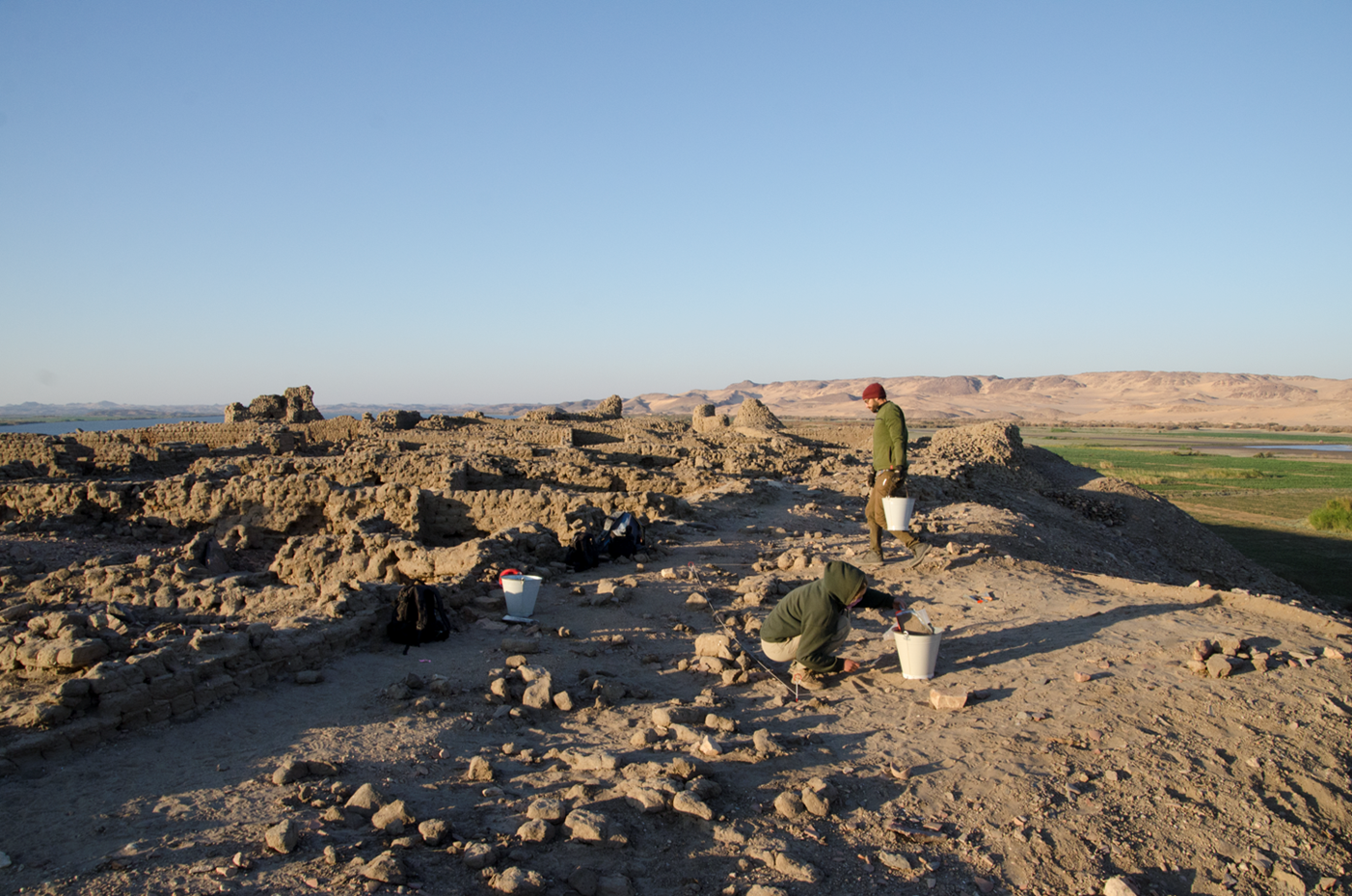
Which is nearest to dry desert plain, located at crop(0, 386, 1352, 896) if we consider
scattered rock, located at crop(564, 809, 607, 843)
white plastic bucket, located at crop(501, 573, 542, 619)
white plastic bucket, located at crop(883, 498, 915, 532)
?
scattered rock, located at crop(564, 809, 607, 843)

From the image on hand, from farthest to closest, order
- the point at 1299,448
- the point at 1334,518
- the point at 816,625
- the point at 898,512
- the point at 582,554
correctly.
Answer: the point at 1299,448 → the point at 1334,518 → the point at 582,554 → the point at 898,512 → the point at 816,625

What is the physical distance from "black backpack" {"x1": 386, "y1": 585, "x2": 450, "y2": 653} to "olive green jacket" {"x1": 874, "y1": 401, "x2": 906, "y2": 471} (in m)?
4.17

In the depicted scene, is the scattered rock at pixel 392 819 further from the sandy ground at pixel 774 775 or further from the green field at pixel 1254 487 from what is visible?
the green field at pixel 1254 487

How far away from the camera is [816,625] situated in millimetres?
4965

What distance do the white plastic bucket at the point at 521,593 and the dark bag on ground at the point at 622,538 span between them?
190cm

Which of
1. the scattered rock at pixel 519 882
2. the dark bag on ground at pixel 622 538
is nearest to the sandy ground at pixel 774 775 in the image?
the scattered rock at pixel 519 882

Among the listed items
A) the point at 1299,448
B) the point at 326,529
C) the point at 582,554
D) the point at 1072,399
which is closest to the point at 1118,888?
the point at 582,554

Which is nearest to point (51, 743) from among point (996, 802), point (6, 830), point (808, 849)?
point (6, 830)

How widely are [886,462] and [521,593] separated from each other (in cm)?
356

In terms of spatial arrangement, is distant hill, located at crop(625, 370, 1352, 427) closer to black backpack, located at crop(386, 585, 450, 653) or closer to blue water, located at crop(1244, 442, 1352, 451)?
blue water, located at crop(1244, 442, 1352, 451)

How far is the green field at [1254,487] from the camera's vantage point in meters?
17.6

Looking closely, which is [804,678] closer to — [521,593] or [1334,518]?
[521,593]

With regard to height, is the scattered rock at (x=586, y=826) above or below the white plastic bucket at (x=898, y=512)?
below

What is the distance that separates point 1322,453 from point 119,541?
6942 centimetres
